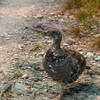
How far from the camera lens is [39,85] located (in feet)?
14.2

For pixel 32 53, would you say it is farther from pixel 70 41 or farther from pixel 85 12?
pixel 85 12

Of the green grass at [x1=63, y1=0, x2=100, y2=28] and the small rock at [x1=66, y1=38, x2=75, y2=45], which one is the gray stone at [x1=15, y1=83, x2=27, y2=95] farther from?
the green grass at [x1=63, y1=0, x2=100, y2=28]

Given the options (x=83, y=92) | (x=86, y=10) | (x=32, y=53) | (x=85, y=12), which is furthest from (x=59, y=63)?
(x=86, y=10)

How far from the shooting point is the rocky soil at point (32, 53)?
4176 mm

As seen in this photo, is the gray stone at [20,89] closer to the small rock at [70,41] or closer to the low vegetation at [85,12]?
the small rock at [70,41]

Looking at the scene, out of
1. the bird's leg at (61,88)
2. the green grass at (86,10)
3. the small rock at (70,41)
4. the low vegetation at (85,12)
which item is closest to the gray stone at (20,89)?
the bird's leg at (61,88)

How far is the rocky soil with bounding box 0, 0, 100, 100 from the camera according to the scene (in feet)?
13.7

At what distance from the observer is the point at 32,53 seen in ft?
17.3

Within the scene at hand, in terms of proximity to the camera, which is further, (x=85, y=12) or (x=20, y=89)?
(x=85, y=12)

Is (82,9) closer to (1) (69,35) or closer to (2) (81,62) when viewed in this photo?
(1) (69,35)

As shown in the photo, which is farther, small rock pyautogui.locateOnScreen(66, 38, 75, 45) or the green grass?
the green grass

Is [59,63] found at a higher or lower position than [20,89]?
higher

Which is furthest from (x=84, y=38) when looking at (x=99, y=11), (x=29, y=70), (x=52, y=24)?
(x=29, y=70)

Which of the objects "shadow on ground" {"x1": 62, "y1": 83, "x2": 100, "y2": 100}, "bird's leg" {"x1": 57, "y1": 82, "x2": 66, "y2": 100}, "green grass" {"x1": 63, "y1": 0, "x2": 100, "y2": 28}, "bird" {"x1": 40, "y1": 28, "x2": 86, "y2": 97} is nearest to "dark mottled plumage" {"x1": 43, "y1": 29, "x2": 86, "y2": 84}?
"bird" {"x1": 40, "y1": 28, "x2": 86, "y2": 97}
